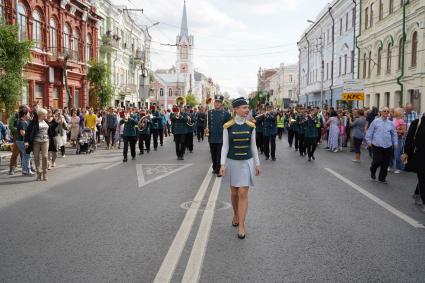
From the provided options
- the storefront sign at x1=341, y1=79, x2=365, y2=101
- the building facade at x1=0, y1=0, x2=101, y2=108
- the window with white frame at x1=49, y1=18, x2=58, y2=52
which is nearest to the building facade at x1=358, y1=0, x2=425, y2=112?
the storefront sign at x1=341, y1=79, x2=365, y2=101

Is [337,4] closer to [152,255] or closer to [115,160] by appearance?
[115,160]

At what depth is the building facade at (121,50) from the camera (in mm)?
44219

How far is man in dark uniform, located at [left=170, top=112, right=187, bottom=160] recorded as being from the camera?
15988 millimetres

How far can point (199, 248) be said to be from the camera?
542 centimetres

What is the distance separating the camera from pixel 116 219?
6898mm

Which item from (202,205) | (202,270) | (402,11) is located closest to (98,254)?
(202,270)

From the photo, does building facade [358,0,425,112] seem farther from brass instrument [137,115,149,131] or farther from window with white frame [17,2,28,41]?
window with white frame [17,2,28,41]

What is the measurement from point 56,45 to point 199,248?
30160mm

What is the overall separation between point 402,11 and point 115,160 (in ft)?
65.7

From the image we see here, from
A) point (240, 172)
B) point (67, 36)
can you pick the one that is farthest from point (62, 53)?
point (240, 172)

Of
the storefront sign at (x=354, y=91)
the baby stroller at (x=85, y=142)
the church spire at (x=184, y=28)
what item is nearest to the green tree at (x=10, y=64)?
the baby stroller at (x=85, y=142)

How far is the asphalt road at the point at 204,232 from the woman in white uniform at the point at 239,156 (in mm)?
582

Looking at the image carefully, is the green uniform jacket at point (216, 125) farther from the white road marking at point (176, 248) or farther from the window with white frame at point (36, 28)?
the window with white frame at point (36, 28)

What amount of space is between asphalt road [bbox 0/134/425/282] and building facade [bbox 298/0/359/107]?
30149 mm
